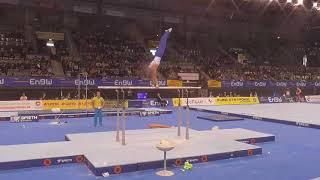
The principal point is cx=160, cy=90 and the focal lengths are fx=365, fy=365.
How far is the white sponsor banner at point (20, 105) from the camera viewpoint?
18.3 meters

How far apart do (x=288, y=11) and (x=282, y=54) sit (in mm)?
6111

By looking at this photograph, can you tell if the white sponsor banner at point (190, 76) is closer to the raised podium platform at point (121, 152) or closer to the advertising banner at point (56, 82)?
the advertising banner at point (56, 82)

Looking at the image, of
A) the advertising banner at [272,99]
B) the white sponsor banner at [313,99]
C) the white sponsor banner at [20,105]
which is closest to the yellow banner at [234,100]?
the advertising banner at [272,99]

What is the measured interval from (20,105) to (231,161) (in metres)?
13.2

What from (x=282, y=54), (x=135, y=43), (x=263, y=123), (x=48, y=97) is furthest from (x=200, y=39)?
(x=263, y=123)

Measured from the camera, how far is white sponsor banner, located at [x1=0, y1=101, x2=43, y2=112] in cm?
1834

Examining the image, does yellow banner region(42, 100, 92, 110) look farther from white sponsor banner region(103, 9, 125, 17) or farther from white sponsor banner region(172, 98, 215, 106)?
white sponsor banner region(103, 9, 125, 17)

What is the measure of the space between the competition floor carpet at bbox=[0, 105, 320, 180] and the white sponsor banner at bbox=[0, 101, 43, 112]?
3272 mm

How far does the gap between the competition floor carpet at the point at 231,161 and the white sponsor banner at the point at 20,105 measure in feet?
10.7

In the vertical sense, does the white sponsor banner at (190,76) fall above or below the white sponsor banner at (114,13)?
below

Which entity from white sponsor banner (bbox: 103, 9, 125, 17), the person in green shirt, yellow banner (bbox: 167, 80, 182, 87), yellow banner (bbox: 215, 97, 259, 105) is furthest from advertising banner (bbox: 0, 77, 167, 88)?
white sponsor banner (bbox: 103, 9, 125, 17)

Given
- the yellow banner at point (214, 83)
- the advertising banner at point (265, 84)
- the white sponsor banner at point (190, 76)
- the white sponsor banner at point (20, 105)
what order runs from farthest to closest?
the advertising banner at point (265, 84)
the white sponsor banner at point (190, 76)
the yellow banner at point (214, 83)
the white sponsor banner at point (20, 105)

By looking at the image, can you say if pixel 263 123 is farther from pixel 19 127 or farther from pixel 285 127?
pixel 19 127

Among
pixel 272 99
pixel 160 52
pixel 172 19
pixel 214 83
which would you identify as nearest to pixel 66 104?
pixel 160 52
